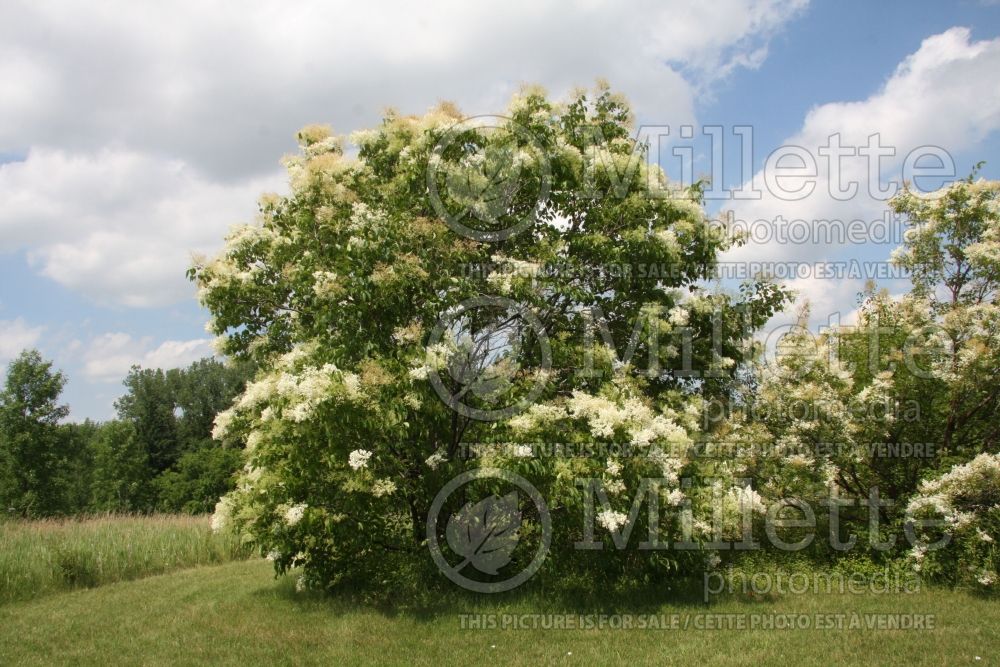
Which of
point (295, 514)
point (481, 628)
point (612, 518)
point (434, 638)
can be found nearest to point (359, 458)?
point (295, 514)

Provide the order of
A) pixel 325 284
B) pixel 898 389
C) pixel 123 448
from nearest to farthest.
Result: 1. pixel 325 284
2. pixel 898 389
3. pixel 123 448

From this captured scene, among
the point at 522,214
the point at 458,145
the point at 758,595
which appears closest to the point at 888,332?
the point at 758,595

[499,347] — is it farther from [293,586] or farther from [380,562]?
[293,586]

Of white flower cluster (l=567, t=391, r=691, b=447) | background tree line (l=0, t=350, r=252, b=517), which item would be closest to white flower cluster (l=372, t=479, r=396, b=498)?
white flower cluster (l=567, t=391, r=691, b=447)

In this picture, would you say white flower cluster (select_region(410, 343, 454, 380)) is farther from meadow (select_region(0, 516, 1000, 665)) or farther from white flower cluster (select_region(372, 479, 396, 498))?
meadow (select_region(0, 516, 1000, 665))

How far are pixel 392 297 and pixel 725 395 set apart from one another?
577 cm

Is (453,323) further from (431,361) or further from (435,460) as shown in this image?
(435,460)

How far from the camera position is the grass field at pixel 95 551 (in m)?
11.1

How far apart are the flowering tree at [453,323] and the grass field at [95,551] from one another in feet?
12.6

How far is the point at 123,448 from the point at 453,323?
147 ft

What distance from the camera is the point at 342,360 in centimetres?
879

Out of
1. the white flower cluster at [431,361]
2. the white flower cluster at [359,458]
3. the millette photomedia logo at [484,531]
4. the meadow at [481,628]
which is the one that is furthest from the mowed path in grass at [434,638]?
the white flower cluster at [431,361]

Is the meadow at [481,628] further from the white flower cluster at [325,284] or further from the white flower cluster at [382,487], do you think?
the white flower cluster at [325,284]

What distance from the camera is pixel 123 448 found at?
46125 mm
